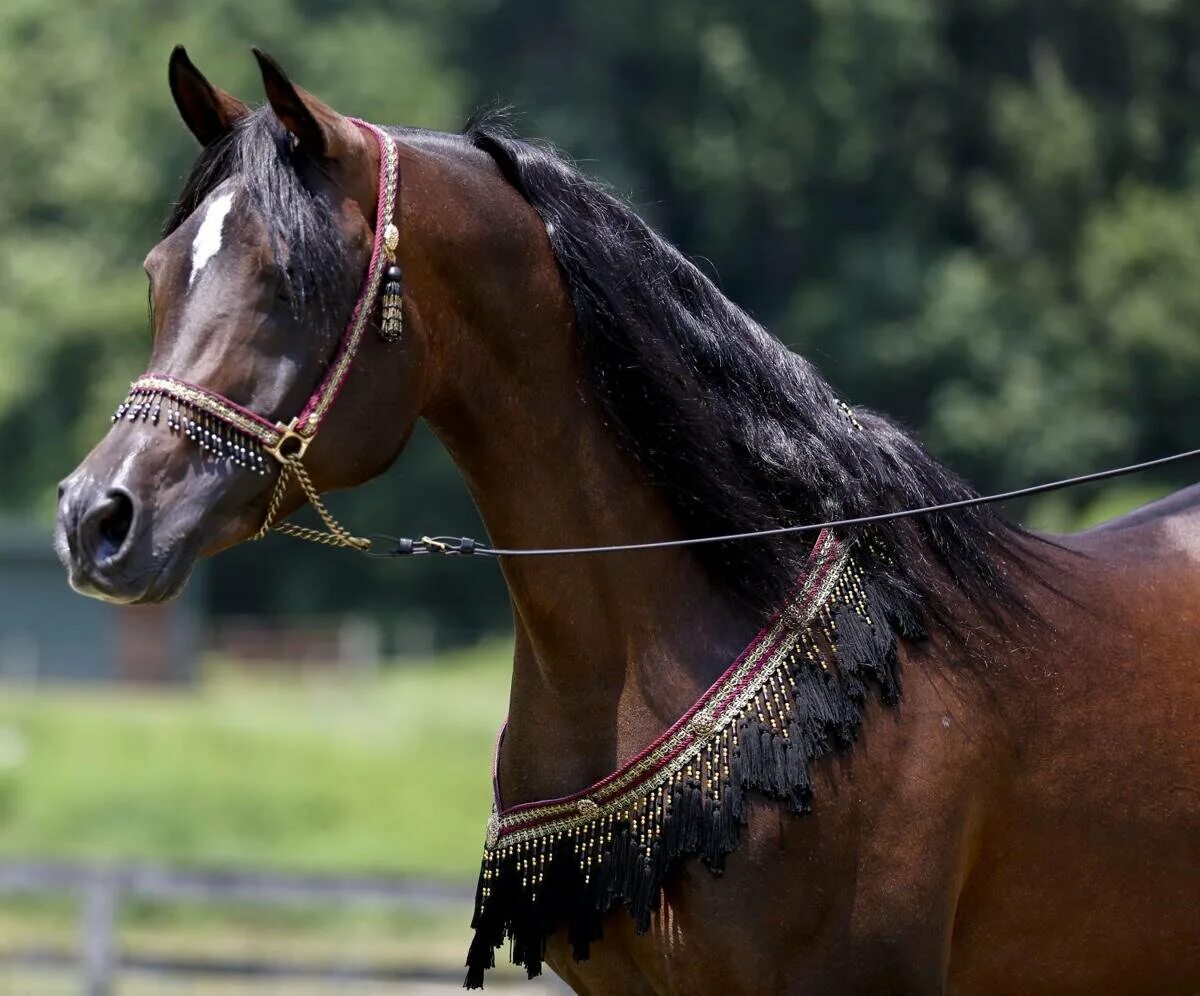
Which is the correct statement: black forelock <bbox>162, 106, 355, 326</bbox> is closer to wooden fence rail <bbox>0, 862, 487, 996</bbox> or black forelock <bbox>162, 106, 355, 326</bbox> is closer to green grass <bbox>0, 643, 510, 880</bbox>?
wooden fence rail <bbox>0, 862, 487, 996</bbox>

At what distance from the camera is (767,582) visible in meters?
3.53

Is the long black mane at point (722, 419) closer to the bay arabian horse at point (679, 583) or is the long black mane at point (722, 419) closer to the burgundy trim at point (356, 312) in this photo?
the bay arabian horse at point (679, 583)

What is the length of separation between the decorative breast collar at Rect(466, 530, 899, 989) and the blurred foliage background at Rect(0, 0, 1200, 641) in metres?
29.5

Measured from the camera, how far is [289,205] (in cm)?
318

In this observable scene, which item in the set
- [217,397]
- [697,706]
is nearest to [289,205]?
[217,397]

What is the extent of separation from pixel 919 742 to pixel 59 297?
3531 centimetres

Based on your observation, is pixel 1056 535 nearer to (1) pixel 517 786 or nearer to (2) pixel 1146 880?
(2) pixel 1146 880

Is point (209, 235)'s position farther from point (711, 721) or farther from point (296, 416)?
point (711, 721)

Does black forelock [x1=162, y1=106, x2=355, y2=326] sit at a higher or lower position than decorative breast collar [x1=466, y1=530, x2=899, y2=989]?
higher

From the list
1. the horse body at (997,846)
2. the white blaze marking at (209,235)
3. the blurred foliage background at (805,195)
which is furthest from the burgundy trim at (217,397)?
the blurred foliage background at (805,195)

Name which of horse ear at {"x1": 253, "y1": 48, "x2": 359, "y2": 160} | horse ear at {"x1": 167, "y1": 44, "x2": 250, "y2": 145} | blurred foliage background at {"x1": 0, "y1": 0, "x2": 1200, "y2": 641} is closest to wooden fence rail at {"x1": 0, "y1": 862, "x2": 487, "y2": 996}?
horse ear at {"x1": 167, "y1": 44, "x2": 250, "y2": 145}

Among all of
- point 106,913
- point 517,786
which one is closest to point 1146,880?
point 517,786

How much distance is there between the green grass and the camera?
17.0 m

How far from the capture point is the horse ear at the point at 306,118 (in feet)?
10.3
